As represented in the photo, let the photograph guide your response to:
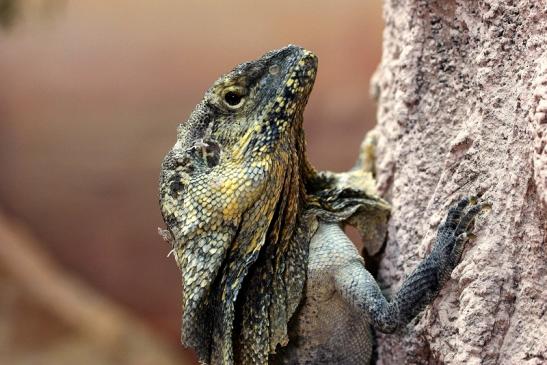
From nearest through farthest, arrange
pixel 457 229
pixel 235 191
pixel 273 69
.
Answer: pixel 457 229, pixel 235 191, pixel 273 69

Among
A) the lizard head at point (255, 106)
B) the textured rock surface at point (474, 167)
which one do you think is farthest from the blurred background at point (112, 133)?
the lizard head at point (255, 106)

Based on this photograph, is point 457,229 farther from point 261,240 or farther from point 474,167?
point 261,240

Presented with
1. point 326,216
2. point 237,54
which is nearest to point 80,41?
point 237,54

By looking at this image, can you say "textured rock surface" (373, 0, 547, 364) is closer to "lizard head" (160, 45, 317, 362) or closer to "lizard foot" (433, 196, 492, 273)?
"lizard foot" (433, 196, 492, 273)

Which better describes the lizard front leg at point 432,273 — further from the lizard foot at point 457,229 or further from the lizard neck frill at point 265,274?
the lizard neck frill at point 265,274

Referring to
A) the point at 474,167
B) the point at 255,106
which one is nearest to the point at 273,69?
the point at 255,106

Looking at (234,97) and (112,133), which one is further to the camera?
(112,133)

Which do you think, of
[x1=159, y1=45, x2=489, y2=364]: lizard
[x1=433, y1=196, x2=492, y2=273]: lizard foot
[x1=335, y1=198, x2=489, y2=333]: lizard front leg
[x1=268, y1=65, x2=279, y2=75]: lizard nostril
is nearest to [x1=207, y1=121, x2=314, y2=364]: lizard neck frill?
[x1=159, y1=45, x2=489, y2=364]: lizard
